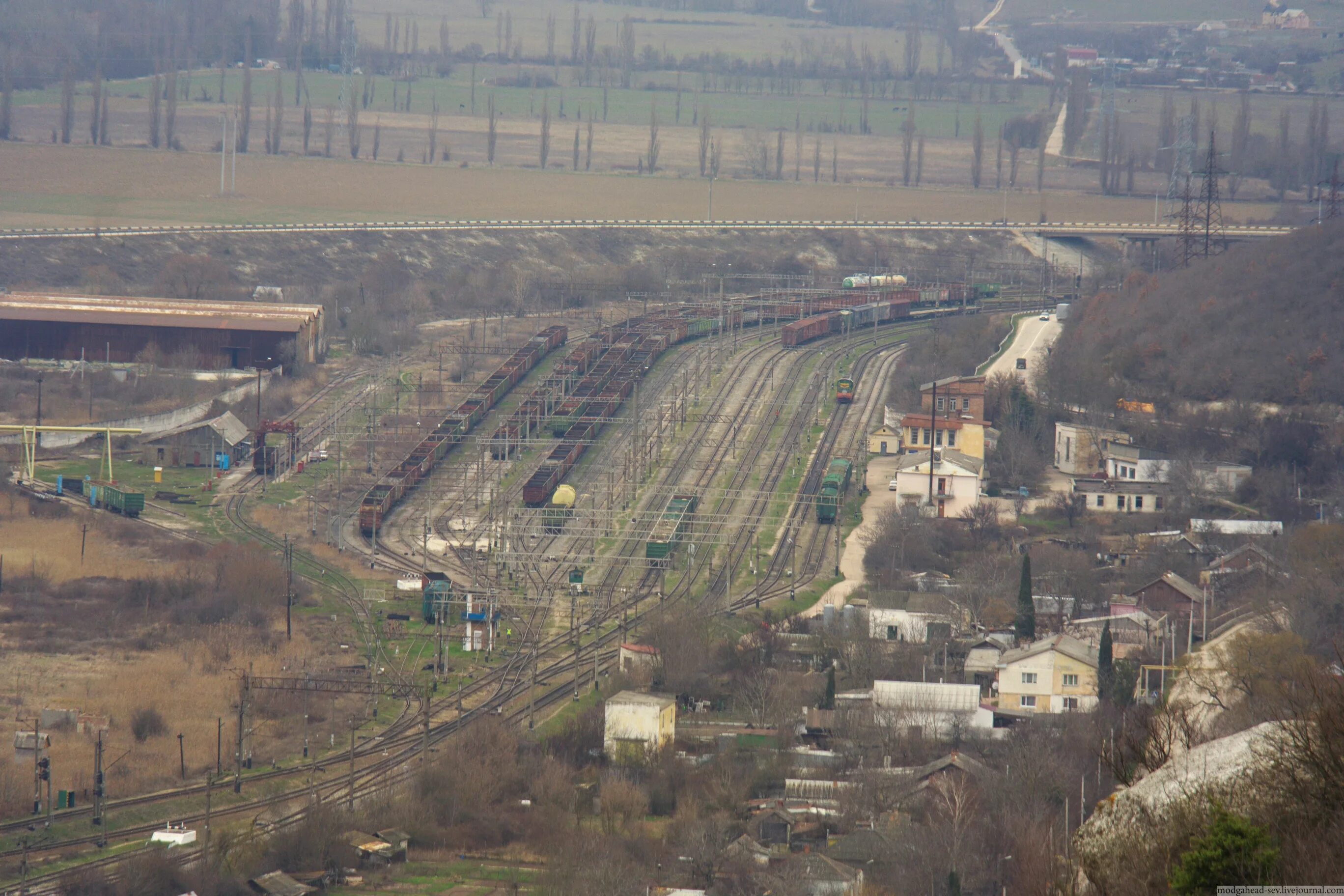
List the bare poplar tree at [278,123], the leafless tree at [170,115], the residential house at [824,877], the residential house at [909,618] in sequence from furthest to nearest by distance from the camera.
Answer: the bare poplar tree at [278,123] → the leafless tree at [170,115] → the residential house at [909,618] → the residential house at [824,877]

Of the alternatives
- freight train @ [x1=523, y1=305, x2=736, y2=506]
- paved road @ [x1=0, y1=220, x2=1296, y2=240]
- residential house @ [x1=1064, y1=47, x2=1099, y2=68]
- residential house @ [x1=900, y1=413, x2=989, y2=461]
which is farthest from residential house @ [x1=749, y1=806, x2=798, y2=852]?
residential house @ [x1=1064, y1=47, x2=1099, y2=68]

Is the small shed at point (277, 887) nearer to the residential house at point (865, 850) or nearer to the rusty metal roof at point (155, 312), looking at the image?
the residential house at point (865, 850)

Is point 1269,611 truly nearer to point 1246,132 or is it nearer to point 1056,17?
point 1246,132

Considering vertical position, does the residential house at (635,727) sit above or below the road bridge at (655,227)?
below

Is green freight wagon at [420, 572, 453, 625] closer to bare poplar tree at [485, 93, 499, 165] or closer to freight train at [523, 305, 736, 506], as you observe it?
freight train at [523, 305, 736, 506]

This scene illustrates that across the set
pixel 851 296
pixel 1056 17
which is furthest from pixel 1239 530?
pixel 1056 17

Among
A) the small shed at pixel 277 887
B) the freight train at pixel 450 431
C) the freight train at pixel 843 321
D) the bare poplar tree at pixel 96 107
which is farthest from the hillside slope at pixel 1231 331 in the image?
the bare poplar tree at pixel 96 107

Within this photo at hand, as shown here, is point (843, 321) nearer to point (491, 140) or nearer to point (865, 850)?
point (491, 140)
